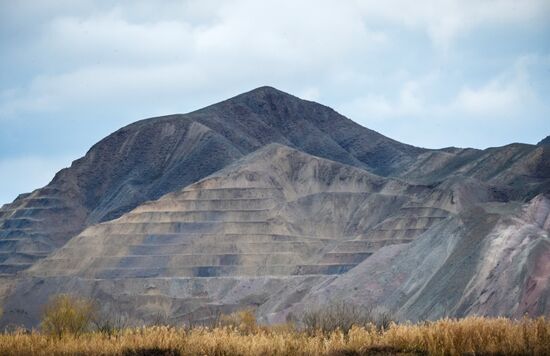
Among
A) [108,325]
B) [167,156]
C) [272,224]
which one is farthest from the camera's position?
[167,156]

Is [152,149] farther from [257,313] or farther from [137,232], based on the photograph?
[257,313]

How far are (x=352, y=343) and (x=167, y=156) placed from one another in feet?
406

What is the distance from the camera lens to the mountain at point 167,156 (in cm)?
14212

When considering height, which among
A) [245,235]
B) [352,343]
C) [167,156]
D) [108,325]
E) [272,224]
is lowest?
[352,343]

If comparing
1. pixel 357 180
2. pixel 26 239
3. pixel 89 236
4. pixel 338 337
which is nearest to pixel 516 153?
pixel 357 180

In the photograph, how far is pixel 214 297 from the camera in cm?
10488

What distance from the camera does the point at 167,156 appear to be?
153 m

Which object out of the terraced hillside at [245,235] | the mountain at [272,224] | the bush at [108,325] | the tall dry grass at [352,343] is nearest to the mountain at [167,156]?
the mountain at [272,224]

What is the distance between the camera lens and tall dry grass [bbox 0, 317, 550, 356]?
1116 inches

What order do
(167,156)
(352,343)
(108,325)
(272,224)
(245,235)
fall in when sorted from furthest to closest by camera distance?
(167,156), (272,224), (245,235), (108,325), (352,343)

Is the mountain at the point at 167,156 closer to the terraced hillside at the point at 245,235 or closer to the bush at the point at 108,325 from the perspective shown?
the terraced hillside at the point at 245,235

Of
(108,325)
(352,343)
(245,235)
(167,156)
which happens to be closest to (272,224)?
(245,235)

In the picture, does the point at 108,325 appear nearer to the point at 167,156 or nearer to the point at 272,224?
the point at 272,224

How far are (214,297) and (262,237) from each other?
16776 millimetres
